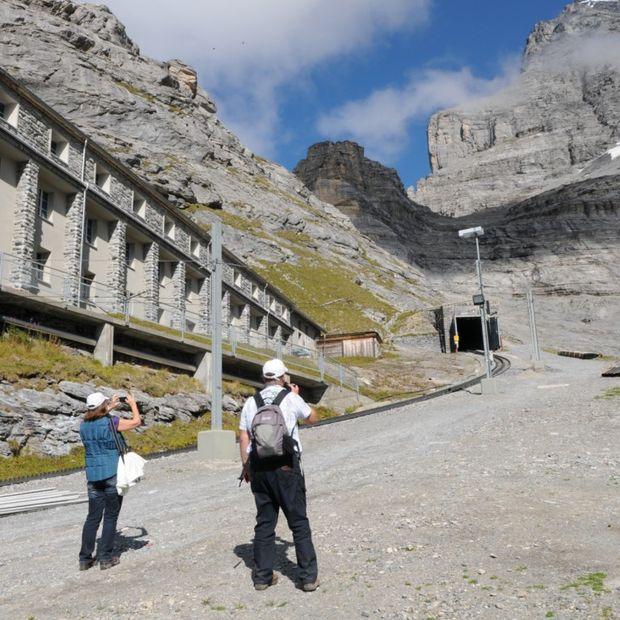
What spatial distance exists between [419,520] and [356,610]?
2.75m

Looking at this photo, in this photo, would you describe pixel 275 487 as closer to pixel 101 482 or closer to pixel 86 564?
pixel 101 482

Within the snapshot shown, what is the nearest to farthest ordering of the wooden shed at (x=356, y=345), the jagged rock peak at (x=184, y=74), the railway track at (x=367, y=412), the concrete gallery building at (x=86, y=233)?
the railway track at (x=367, y=412) < the concrete gallery building at (x=86, y=233) < the wooden shed at (x=356, y=345) < the jagged rock peak at (x=184, y=74)

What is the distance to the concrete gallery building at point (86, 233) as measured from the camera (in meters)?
25.0

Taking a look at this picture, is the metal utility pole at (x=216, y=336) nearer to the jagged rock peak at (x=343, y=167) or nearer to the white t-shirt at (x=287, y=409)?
the white t-shirt at (x=287, y=409)

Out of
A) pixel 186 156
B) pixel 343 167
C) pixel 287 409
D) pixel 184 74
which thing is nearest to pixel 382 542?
pixel 287 409

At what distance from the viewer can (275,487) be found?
535 cm

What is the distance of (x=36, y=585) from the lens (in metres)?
6.05

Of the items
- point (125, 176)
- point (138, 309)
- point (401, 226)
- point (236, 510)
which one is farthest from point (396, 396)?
point (401, 226)

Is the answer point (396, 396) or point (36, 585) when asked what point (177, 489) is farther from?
point (396, 396)

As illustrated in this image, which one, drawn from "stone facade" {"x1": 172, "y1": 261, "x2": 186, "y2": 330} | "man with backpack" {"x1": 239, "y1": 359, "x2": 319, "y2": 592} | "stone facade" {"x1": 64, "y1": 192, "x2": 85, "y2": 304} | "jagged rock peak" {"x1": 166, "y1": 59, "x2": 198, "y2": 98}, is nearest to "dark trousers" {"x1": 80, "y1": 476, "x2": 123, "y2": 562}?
"man with backpack" {"x1": 239, "y1": 359, "x2": 319, "y2": 592}

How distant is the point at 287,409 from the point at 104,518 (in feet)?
8.95

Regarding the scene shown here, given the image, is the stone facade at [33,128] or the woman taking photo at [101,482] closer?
the woman taking photo at [101,482]

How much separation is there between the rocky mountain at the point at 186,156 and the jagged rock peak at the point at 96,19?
24 centimetres

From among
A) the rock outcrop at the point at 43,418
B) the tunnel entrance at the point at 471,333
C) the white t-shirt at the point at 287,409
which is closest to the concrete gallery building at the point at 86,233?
the rock outcrop at the point at 43,418
